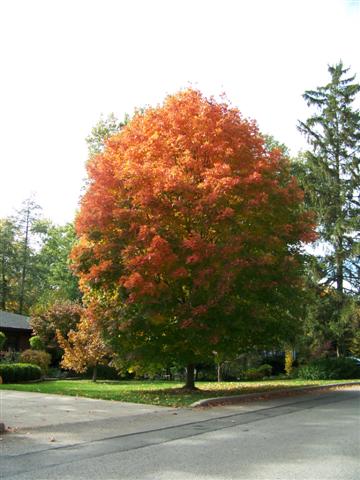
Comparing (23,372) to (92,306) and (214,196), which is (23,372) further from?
(214,196)

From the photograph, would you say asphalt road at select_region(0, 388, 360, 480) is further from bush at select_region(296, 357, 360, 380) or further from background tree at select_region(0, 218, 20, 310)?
background tree at select_region(0, 218, 20, 310)

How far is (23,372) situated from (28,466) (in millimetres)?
18713

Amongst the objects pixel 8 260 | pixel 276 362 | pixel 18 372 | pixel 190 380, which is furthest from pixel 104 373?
pixel 8 260

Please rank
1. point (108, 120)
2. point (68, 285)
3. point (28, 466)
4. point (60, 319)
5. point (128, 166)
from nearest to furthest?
1. point (28, 466)
2. point (128, 166)
3. point (60, 319)
4. point (108, 120)
5. point (68, 285)

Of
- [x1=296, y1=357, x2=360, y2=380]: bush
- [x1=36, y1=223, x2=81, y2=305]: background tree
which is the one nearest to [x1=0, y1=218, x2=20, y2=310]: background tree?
[x1=36, y1=223, x2=81, y2=305]: background tree

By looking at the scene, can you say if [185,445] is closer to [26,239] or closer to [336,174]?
[336,174]

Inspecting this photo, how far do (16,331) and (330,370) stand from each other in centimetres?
2083

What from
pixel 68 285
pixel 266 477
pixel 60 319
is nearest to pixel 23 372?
pixel 60 319

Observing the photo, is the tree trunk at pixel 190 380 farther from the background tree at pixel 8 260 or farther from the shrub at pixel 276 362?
the background tree at pixel 8 260

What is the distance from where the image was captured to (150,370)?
1931 centimetres

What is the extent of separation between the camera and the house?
35.5 metres

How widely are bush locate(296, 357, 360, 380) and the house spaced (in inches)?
725

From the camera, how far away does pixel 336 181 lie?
35875mm

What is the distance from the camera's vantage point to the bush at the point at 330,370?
2900 centimetres
